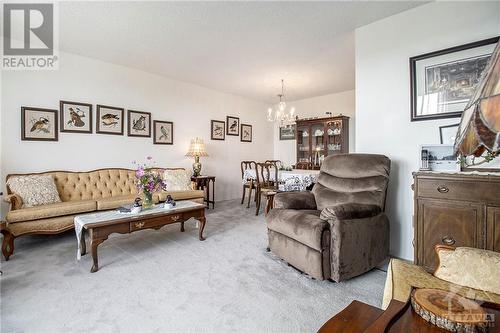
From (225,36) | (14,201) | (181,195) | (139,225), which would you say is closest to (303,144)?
(181,195)

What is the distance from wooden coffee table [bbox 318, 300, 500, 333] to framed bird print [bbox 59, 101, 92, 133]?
4.38 meters

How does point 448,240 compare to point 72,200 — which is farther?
point 72,200

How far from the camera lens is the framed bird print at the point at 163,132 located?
4711 millimetres

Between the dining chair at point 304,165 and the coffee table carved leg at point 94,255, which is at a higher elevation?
the dining chair at point 304,165

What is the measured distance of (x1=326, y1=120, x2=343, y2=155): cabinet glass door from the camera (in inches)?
205

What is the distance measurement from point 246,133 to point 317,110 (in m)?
1.91

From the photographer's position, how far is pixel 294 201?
2.65 metres

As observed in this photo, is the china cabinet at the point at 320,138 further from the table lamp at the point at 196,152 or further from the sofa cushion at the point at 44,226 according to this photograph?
the sofa cushion at the point at 44,226

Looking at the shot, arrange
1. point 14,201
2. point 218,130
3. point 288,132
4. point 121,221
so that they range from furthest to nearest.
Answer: point 288,132, point 218,130, point 14,201, point 121,221

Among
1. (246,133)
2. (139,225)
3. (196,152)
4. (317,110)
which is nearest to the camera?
(139,225)

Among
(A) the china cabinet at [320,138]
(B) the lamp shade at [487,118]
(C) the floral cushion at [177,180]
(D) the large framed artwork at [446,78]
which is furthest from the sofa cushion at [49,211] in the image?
(A) the china cabinet at [320,138]

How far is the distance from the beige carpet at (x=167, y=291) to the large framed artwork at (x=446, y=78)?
1.69 metres

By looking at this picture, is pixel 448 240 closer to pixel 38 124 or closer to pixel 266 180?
pixel 266 180

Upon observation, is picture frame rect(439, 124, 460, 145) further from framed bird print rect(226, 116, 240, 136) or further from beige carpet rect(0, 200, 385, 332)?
framed bird print rect(226, 116, 240, 136)
